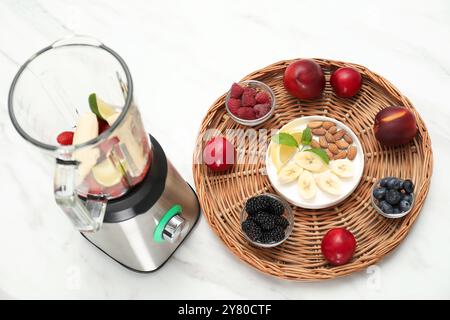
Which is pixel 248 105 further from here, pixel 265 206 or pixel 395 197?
pixel 395 197

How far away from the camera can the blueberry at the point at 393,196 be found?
1.05 m

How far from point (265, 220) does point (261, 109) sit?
0.26m

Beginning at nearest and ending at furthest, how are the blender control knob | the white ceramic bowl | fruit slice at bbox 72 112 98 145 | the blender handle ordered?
the blender handle < fruit slice at bbox 72 112 98 145 < the blender control knob < the white ceramic bowl

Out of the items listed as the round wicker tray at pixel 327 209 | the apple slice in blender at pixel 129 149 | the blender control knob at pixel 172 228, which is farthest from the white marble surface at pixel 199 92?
the apple slice in blender at pixel 129 149

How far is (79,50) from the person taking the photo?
874mm

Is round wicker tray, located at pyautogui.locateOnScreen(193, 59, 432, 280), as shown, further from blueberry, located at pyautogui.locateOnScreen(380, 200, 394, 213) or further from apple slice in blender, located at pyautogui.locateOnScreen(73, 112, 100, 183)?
apple slice in blender, located at pyautogui.locateOnScreen(73, 112, 100, 183)

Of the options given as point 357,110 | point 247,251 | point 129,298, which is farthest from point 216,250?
point 357,110

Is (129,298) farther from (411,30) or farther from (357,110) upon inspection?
→ (411,30)

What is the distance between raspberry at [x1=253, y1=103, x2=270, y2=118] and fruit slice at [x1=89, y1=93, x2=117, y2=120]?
1.19 feet

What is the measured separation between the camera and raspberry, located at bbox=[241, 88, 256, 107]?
1.18m

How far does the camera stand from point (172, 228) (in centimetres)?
98

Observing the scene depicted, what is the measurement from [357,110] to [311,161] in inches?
6.7

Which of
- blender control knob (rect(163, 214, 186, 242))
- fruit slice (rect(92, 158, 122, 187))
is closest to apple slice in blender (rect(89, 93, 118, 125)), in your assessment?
fruit slice (rect(92, 158, 122, 187))

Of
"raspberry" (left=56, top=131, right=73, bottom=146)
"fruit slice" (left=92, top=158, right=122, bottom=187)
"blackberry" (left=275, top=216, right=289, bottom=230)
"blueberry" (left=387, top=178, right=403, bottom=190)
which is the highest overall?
"fruit slice" (left=92, top=158, right=122, bottom=187)
